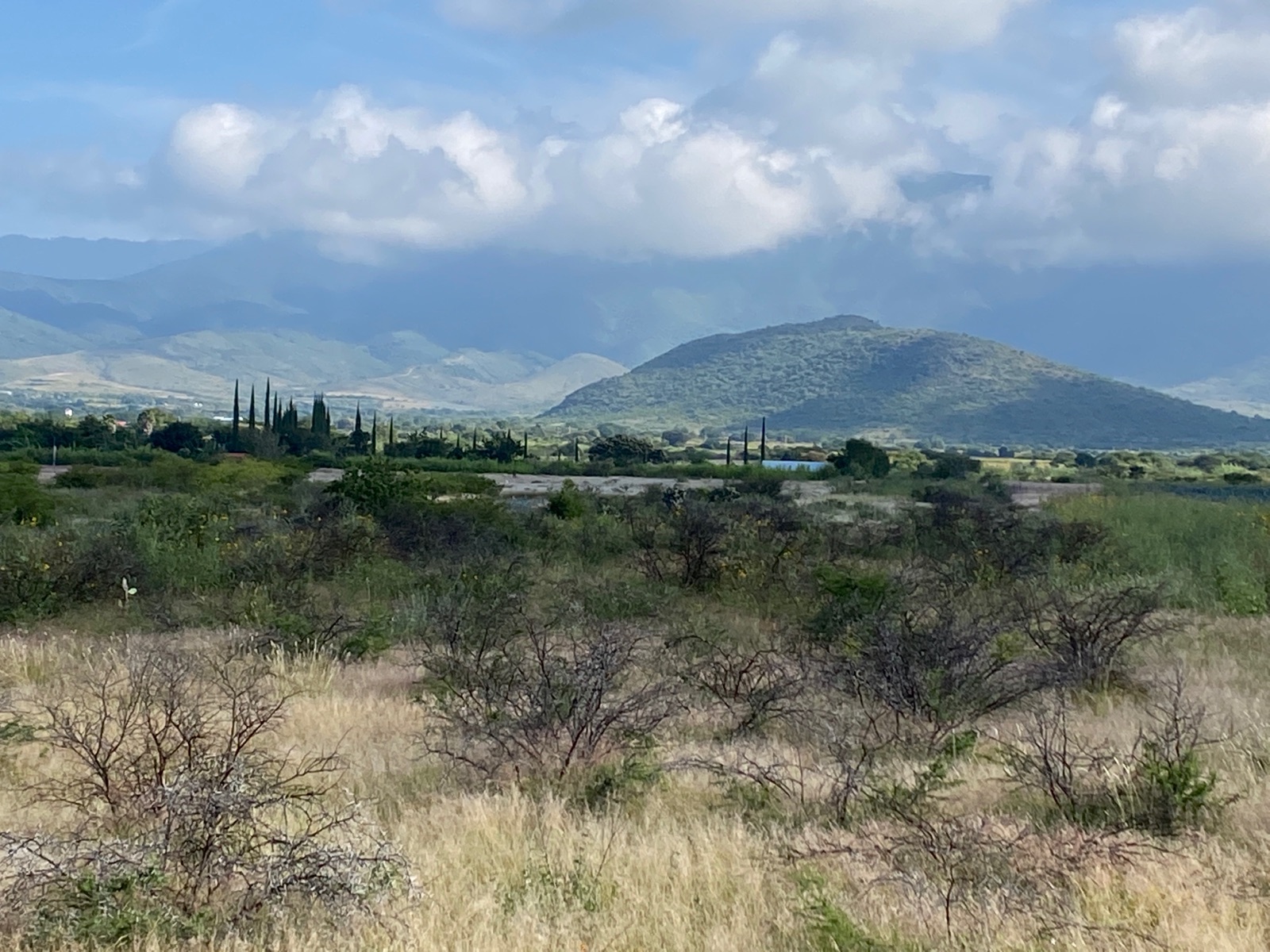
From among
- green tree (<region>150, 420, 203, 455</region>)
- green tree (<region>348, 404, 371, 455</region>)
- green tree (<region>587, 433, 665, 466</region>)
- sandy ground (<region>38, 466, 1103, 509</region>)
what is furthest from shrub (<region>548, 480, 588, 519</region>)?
green tree (<region>587, 433, 665, 466</region>)

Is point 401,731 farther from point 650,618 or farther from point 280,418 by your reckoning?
point 280,418

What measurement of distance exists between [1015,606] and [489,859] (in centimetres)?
884

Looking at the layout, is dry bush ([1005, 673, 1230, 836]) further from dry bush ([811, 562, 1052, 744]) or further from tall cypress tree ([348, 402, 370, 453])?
tall cypress tree ([348, 402, 370, 453])

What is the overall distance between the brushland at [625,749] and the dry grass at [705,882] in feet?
0.07

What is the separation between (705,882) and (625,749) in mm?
2296

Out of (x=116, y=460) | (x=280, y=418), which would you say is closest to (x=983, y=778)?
(x=116, y=460)

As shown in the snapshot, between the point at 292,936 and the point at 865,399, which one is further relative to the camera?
the point at 865,399

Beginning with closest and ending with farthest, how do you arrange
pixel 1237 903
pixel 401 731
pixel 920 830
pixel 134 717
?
pixel 1237 903, pixel 920 830, pixel 134 717, pixel 401 731

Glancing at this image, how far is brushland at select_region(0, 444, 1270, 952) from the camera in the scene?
15.3 feet

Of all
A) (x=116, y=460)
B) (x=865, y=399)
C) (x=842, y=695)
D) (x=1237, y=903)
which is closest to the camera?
(x=1237, y=903)

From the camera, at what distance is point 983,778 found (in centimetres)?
691

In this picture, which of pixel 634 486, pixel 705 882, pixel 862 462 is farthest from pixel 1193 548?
pixel 862 462

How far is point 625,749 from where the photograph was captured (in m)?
7.40

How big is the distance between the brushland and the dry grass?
0.07 ft
